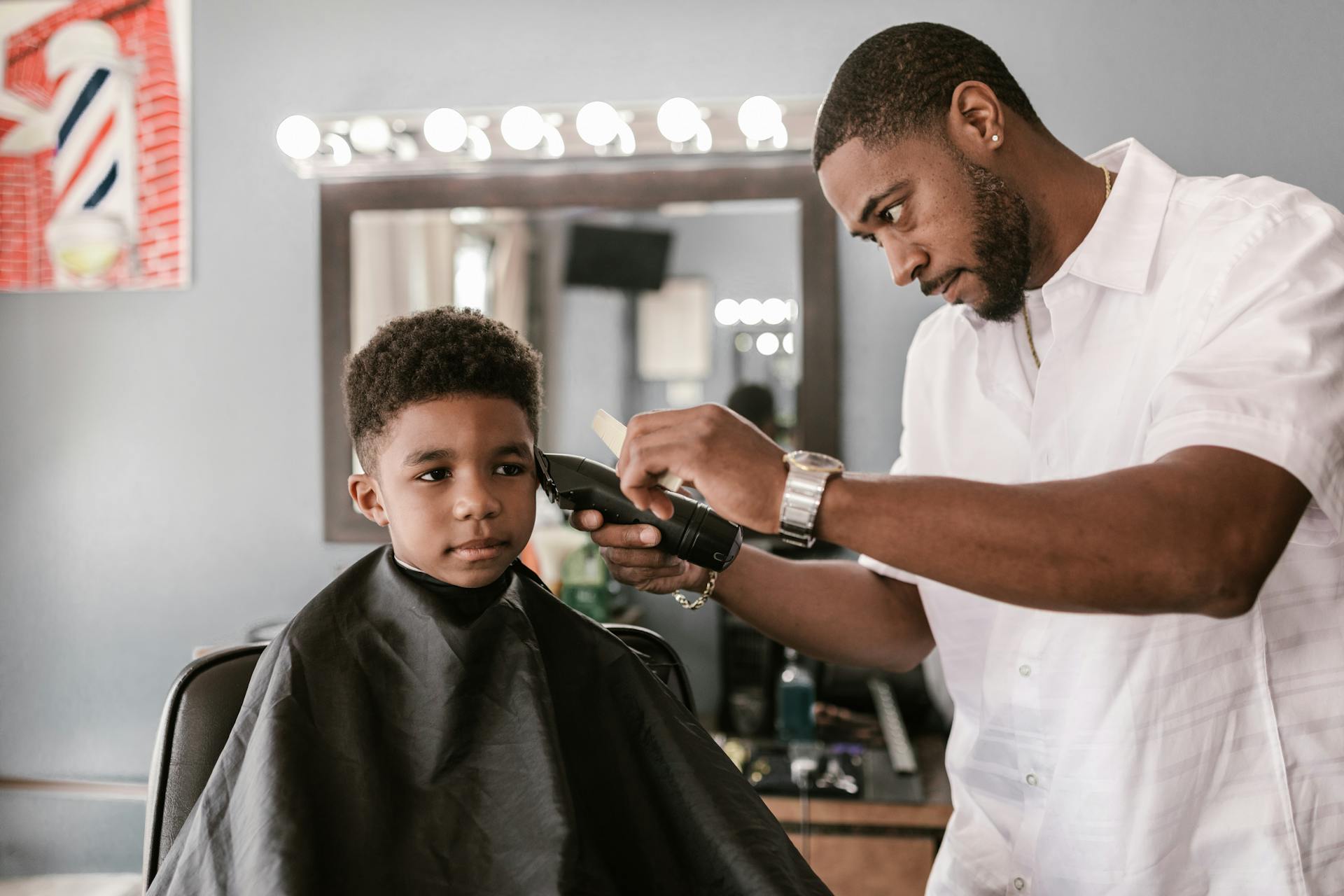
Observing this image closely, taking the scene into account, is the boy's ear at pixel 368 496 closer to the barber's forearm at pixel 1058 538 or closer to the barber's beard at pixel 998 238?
the barber's forearm at pixel 1058 538

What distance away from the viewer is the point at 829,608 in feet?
4.76

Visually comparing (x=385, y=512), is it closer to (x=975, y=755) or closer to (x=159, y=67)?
(x=975, y=755)

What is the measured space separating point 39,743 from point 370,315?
1.46 metres

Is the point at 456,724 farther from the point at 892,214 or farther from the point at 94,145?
the point at 94,145

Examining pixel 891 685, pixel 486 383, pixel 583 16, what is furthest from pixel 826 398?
pixel 486 383

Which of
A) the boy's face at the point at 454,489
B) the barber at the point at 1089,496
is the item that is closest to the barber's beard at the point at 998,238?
the barber at the point at 1089,496

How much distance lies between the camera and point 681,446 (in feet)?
3.13

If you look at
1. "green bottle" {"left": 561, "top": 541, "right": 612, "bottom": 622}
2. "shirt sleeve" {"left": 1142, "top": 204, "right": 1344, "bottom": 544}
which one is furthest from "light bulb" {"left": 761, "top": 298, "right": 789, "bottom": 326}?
"shirt sleeve" {"left": 1142, "top": 204, "right": 1344, "bottom": 544}

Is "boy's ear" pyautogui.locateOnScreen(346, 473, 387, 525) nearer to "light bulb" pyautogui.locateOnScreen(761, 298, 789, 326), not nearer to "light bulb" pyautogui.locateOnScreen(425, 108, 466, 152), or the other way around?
"light bulb" pyautogui.locateOnScreen(761, 298, 789, 326)

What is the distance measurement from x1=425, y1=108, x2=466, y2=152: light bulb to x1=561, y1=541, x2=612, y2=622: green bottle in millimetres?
1025

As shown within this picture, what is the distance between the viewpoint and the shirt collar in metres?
1.16

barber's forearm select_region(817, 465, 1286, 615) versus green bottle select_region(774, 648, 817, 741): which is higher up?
barber's forearm select_region(817, 465, 1286, 615)

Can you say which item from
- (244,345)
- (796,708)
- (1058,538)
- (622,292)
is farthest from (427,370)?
(244,345)

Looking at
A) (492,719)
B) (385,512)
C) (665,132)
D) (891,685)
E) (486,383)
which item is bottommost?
(891,685)
